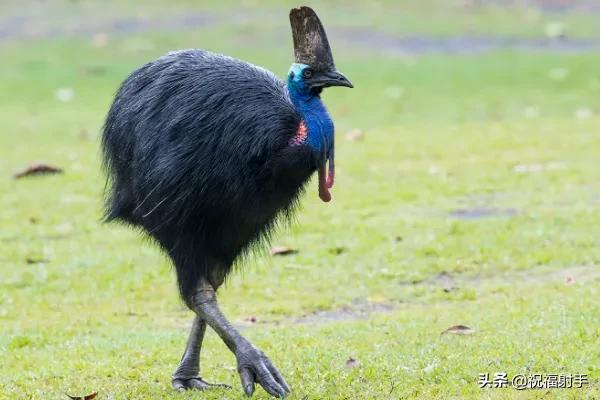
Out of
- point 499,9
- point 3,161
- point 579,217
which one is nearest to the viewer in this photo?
point 579,217

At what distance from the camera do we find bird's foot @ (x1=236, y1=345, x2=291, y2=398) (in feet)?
18.8

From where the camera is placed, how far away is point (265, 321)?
790 centimetres

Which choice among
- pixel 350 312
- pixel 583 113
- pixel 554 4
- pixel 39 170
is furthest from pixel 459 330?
pixel 554 4

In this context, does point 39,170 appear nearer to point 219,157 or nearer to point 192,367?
point 192,367

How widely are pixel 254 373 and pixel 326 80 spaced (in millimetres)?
1535

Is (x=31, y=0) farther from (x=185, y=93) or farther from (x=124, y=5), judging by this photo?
(x=185, y=93)

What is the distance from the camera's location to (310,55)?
5703mm

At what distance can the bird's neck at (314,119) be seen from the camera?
5.61 meters

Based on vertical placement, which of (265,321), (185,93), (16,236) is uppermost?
(185,93)

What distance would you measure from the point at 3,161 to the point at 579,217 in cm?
698

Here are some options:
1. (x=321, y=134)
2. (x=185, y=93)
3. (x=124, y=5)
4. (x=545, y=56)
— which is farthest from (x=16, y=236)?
(x=124, y=5)

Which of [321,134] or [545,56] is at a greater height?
[321,134]

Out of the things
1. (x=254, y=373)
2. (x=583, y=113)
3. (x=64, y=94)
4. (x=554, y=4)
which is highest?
(x=254, y=373)

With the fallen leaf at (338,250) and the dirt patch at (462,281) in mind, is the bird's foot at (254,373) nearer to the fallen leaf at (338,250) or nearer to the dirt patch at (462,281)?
the dirt patch at (462,281)
